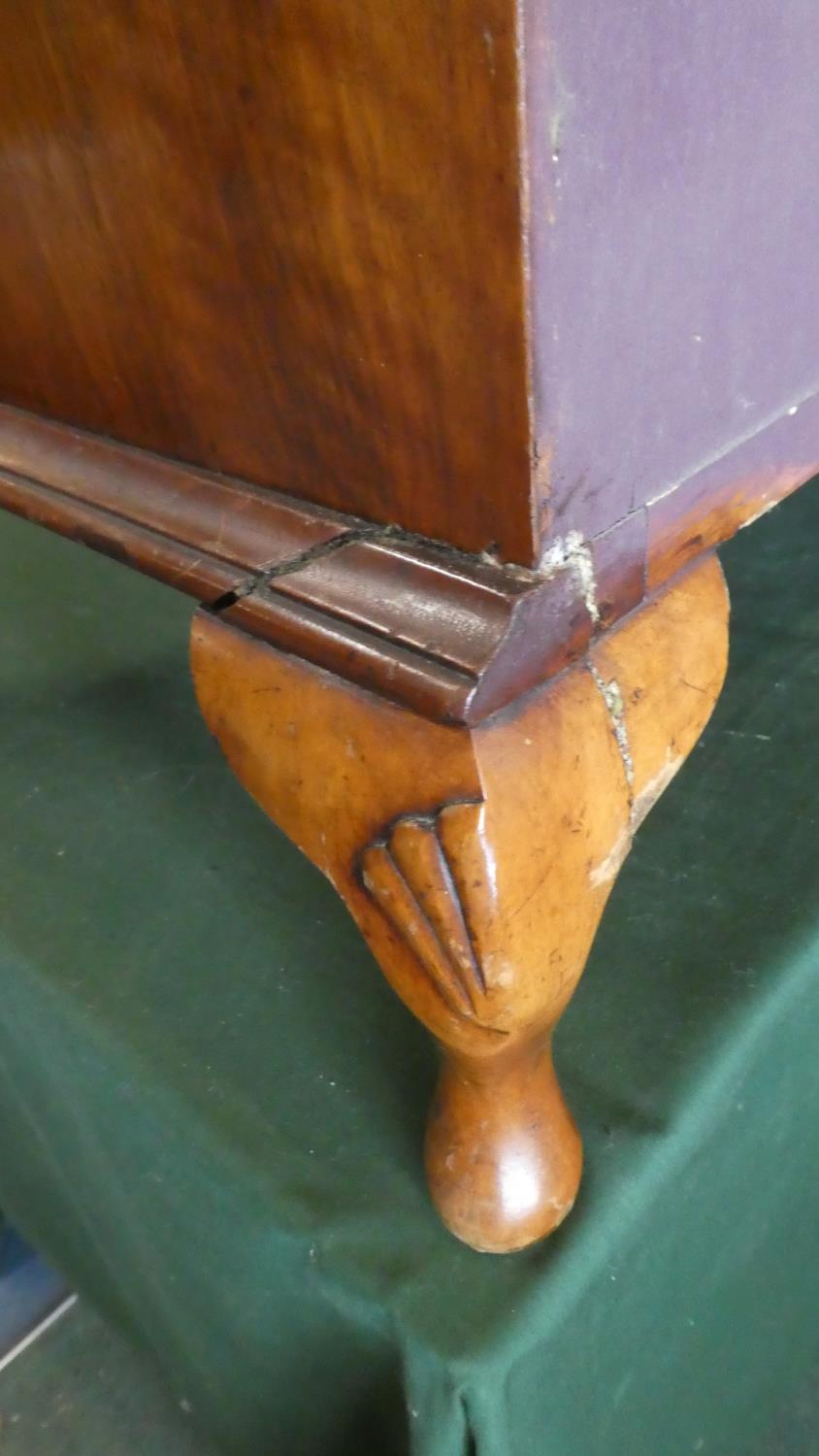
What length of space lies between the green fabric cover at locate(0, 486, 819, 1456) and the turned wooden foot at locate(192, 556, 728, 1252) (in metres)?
0.05

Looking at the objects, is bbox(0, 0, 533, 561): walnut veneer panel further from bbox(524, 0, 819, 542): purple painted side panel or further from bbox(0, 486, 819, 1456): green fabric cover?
bbox(0, 486, 819, 1456): green fabric cover

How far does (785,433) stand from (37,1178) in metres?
0.72

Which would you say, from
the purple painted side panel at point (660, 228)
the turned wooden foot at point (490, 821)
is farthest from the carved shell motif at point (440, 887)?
the purple painted side panel at point (660, 228)

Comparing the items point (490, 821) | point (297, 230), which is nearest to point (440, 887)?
point (490, 821)

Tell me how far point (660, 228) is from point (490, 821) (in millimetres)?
185

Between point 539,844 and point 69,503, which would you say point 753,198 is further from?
point 69,503

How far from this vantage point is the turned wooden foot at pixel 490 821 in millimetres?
373

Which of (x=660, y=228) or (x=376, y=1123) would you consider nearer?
(x=660, y=228)

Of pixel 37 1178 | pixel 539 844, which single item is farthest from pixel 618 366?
pixel 37 1178

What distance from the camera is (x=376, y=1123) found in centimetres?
56

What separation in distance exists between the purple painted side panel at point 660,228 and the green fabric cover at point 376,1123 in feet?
1.05

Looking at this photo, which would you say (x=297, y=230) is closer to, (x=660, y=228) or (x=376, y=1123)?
(x=660, y=228)

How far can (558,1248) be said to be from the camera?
49 centimetres

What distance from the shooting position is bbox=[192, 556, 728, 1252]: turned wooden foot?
0.37 meters
